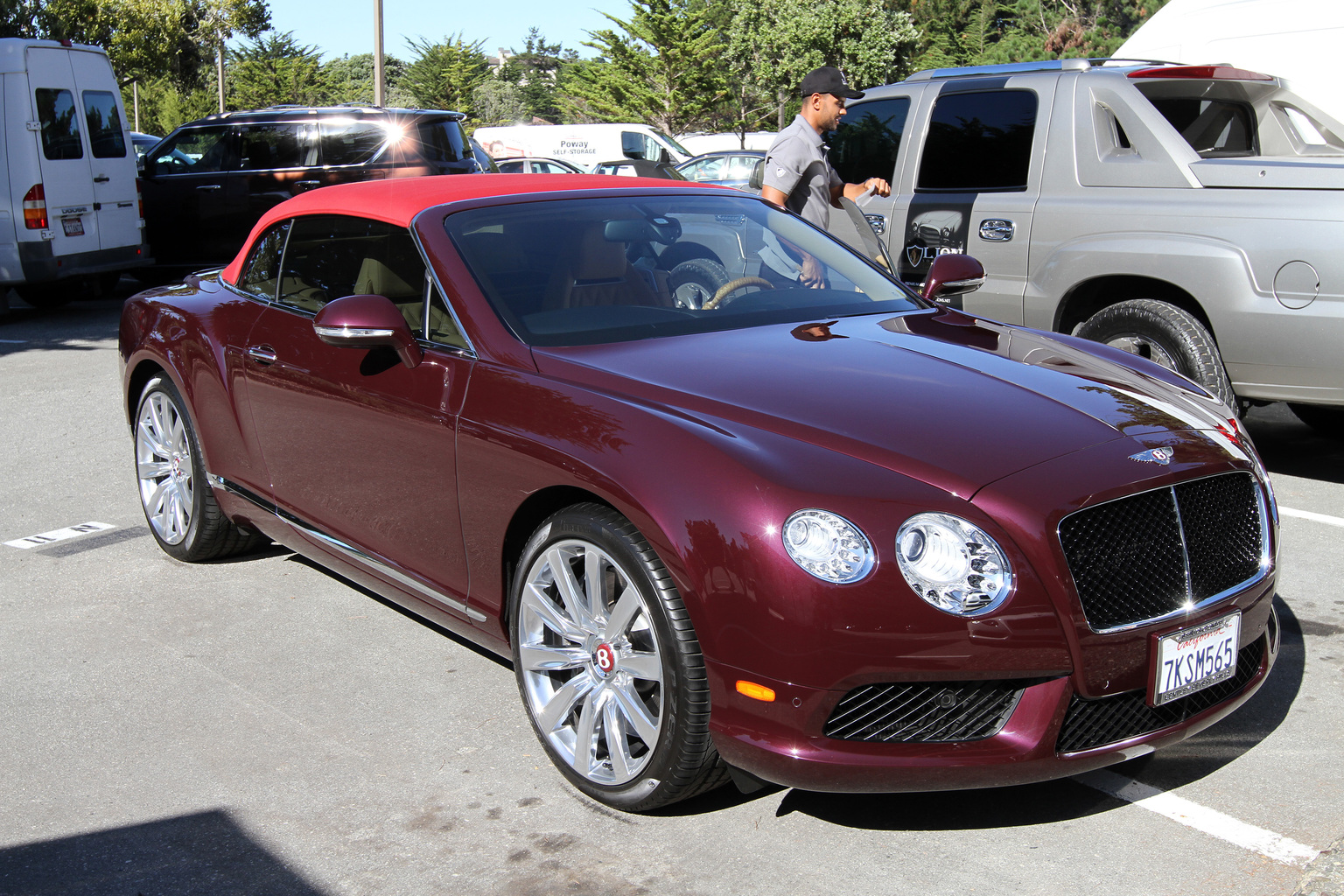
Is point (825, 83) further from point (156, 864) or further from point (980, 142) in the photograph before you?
point (156, 864)

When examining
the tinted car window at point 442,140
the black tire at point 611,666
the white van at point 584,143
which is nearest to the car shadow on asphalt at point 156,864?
the black tire at point 611,666

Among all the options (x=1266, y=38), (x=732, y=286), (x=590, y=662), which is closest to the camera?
(x=590, y=662)

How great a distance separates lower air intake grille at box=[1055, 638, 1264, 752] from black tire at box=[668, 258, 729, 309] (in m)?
1.71

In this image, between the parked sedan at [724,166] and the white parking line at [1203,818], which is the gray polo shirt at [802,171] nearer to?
the white parking line at [1203,818]

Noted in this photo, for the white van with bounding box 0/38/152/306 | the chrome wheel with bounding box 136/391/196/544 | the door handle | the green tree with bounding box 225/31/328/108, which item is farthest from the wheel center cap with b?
the green tree with bounding box 225/31/328/108

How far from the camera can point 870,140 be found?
24.6 ft

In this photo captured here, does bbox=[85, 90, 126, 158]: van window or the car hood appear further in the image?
bbox=[85, 90, 126, 158]: van window

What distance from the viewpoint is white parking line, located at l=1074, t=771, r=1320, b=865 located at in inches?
111

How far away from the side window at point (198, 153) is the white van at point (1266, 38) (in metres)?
9.08

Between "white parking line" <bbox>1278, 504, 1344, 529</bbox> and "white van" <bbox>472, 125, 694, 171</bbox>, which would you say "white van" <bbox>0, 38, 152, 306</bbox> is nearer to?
"white parking line" <bbox>1278, 504, 1344, 529</bbox>

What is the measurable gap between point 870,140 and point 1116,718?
5.37 m

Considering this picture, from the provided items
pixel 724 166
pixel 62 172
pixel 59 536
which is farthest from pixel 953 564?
pixel 724 166

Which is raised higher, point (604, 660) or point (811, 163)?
point (811, 163)

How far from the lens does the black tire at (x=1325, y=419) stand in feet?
22.0
